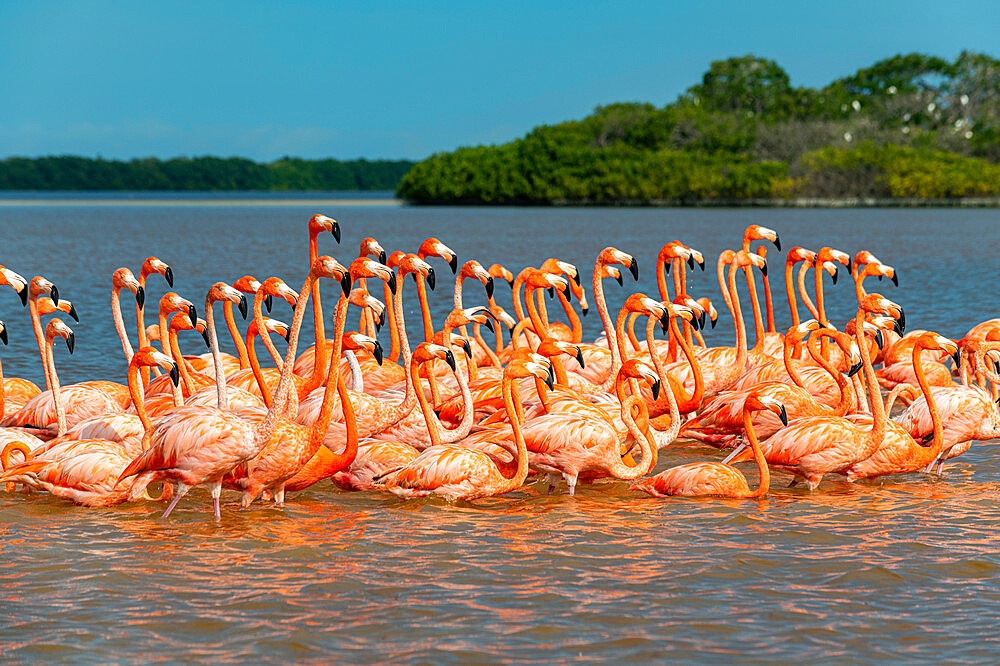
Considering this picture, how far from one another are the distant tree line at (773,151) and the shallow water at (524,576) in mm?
81318

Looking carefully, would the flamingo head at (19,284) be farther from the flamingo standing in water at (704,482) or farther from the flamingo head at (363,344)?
the flamingo standing in water at (704,482)

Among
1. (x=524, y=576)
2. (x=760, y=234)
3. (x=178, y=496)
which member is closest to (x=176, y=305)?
(x=178, y=496)

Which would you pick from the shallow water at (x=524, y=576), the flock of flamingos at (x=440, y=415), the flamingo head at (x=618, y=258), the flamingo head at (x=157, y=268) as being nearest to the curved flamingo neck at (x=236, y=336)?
the flock of flamingos at (x=440, y=415)

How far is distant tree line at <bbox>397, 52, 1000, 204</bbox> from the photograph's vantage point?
87062 millimetres

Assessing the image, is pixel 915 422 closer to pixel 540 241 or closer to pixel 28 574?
pixel 28 574

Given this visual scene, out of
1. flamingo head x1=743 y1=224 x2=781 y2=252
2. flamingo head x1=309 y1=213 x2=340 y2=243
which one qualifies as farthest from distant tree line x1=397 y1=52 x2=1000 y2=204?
flamingo head x1=309 y1=213 x2=340 y2=243

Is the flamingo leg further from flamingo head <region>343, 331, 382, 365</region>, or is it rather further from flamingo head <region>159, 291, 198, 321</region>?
flamingo head <region>343, 331, 382, 365</region>

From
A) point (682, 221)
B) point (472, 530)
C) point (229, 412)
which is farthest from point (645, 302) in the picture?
point (682, 221)

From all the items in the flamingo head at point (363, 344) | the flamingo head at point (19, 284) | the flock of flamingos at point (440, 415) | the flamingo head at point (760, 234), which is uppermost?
the flamingo head at point (760, 234)

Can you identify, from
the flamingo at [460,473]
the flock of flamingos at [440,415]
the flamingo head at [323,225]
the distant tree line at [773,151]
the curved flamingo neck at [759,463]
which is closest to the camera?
the flock of flamingos at [440,415]

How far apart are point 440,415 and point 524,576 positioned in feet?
10.3

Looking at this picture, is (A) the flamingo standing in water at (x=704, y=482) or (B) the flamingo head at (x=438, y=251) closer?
(A) the flamingo standing in water at (x=704, y=482)

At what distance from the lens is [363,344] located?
8750 millimetres

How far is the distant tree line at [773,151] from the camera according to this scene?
87062 mm
